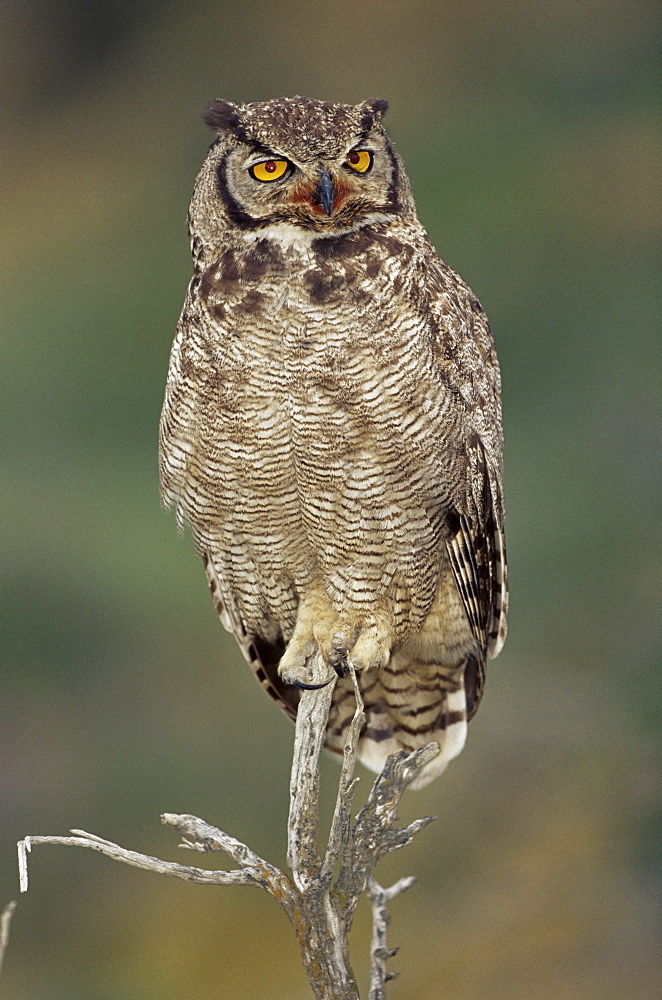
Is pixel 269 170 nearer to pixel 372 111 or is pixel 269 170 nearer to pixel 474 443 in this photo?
pixel 372 111

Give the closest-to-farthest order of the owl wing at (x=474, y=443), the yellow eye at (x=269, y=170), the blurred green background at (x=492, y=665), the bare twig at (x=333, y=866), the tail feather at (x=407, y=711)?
the bare twig at (x=333, y=866), the yellow eye at (x=269, y=170), the owl wing at (x=474, y=443), the tail feather at (x=407, y=711), the blurred green background at (x=492, y=665)

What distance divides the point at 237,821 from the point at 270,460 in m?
4.78

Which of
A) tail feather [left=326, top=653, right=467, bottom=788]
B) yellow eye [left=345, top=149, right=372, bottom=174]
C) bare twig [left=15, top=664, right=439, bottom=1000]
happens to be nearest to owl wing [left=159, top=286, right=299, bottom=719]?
tail feather [left=326, top=653, right=467, bottom=788]

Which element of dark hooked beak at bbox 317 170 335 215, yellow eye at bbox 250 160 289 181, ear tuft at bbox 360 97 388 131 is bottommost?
dark hooked beak at bbox 317 170 335 215

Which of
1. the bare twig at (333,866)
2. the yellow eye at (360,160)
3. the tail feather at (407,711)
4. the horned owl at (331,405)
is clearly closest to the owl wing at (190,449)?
the horned owl at (331,405)

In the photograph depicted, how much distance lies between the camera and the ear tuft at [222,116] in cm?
201

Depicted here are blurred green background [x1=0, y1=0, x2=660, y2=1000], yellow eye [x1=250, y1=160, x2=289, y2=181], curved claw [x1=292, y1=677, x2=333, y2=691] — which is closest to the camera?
yellow eye [x1=250, y1=160, x2=289, y2=181]

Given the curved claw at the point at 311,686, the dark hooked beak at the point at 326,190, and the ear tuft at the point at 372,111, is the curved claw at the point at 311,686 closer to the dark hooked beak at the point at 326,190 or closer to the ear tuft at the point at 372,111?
the dark hooked beak at the point at 326,190

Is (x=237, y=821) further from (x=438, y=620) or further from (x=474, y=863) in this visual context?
(x=438, y=620)

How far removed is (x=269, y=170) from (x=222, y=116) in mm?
178

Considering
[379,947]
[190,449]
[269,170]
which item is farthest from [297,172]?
[379,947]

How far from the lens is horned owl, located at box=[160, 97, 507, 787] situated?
195 cm

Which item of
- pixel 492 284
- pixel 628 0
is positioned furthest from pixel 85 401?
pixel 628 0

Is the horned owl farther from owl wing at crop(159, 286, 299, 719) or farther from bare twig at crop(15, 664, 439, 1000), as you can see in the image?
bare twig at crop(15, 664, 439, 1000)
